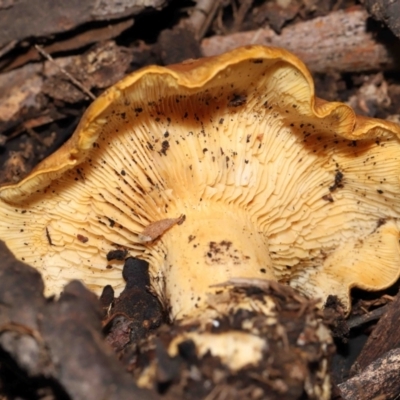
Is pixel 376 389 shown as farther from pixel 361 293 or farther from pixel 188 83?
pixel 188 83

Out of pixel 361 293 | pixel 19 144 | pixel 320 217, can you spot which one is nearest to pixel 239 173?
pixel 320 217

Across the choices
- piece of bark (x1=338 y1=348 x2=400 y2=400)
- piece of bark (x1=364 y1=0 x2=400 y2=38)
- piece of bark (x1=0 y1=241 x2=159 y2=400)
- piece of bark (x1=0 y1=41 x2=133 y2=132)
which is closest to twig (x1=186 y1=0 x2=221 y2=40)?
A: piece of bark (x1=0 y1=41 x2=133 y2=132)

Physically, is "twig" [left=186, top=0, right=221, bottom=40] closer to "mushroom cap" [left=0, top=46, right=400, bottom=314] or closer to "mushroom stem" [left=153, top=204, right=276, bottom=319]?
"mushroom cap" [left=0, top=46, right=400, bottom=314]

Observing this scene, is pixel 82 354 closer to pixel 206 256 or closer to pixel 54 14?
pixel 206 256

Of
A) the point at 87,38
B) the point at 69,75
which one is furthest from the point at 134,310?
the point at 87,38

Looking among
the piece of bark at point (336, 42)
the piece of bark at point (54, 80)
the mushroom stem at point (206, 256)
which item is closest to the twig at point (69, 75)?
the piece of bark at point (54, 80)

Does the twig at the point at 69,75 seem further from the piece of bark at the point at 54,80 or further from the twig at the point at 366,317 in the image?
the twig at the point at 366,317
